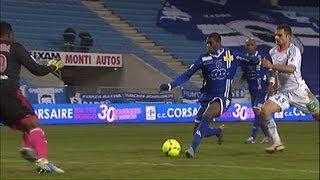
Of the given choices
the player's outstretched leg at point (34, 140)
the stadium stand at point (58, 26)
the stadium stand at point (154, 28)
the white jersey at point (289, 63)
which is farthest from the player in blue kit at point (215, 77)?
the stadium stand at point (154, 28)

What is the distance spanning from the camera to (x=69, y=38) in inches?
1286

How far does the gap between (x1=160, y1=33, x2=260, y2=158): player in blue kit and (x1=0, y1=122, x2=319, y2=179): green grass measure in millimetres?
707

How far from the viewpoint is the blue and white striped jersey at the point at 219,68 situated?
13500mm

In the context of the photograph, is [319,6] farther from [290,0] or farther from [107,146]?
[107,146]

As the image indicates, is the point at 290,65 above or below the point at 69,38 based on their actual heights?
above

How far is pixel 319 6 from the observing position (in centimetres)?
4531

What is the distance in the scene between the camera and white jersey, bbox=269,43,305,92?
43.0 feet

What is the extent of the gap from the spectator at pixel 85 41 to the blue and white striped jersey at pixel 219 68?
19.4m

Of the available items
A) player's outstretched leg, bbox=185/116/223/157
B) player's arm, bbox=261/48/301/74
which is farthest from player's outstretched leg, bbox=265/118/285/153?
player's arm, bbox=261/48/301/74

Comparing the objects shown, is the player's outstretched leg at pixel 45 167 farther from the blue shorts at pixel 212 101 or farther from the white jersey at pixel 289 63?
the white jersey at pixel 289 63

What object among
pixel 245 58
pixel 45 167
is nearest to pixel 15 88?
pixel 45 167

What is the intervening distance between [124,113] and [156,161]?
17.0 m

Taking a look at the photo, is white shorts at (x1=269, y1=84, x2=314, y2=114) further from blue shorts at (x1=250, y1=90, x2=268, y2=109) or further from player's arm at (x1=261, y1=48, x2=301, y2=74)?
blue shorts at (x1=250, y1=90, x2=268, y2=109)

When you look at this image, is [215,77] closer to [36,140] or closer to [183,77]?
[183,77]
